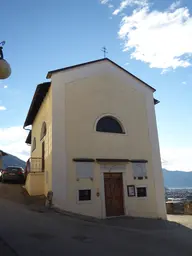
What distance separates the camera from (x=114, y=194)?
13438mm

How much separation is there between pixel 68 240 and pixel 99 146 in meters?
7.26

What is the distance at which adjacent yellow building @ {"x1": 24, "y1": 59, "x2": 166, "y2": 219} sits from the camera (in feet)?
41.3

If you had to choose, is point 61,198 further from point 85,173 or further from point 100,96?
point 100,96

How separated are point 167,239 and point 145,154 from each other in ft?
22.3

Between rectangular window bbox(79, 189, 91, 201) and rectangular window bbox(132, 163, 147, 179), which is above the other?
rectangular window bbox(132, 163, 147, 179)

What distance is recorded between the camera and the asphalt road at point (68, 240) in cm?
577

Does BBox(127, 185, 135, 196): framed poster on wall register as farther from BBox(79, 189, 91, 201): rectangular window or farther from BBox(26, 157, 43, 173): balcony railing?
BBox(26, 157, 43, 173): balcony railing

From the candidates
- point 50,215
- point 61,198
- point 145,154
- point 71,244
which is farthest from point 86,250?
point 145,154

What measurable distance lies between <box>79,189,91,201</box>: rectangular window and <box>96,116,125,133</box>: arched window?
133 inches

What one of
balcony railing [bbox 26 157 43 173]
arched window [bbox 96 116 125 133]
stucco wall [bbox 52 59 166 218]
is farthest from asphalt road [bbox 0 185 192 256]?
arched window [bbox 96 116 125 133]

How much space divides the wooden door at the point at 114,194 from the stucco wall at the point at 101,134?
33 centimetres

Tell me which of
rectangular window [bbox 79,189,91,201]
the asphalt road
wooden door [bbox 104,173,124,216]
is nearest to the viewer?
the asphalt road

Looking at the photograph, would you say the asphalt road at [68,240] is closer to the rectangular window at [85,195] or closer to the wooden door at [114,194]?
the rectangular window at [85,195]

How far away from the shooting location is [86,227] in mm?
8898
